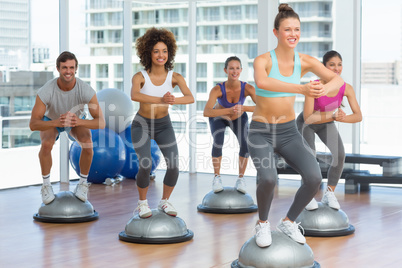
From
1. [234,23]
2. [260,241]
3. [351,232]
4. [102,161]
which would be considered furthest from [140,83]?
[234,23]

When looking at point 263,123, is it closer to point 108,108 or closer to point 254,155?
point 254,155

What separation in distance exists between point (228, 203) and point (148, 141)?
1.35m

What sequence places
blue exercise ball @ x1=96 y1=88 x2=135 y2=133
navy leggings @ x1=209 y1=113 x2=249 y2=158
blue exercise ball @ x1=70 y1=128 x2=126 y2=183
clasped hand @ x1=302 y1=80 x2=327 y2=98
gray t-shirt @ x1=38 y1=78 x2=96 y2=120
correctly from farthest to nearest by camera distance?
blue exercise ball @ x1=96 y1=88 x2=135 y2=133
blue exercise ball @ x1=70 y1=128 x2=126 y2=183
navy leggings @ x1=209 y1=113 x2=249 y2=158
gray t-shirt @ x1=38 y1=78 x2=96 y2=120
clasped hand @ x1=302 y1=80 x2=327 y2=98

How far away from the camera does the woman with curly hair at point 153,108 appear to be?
448cm

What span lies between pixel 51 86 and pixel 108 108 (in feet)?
6.89

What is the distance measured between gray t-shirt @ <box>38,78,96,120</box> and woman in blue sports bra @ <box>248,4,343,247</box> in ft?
6.79

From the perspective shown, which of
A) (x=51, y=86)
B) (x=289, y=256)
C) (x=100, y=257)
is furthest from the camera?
(x=51, y=86)

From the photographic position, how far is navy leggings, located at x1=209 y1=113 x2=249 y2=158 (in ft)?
18.5

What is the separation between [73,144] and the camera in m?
7.18

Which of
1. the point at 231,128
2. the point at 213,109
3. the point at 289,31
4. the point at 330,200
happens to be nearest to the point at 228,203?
the point at 231,128

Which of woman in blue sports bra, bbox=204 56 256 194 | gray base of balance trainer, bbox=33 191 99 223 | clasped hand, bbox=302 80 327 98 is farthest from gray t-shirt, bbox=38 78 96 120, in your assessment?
clasped hand, bbox=302 80 327 98

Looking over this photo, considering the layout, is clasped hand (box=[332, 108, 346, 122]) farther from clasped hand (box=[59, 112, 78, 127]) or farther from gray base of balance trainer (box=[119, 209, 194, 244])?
clasped hand (box=[59, 112, 78, 127])

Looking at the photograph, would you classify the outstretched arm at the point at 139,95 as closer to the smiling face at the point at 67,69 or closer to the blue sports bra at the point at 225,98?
the smiling face at the point at 67,69

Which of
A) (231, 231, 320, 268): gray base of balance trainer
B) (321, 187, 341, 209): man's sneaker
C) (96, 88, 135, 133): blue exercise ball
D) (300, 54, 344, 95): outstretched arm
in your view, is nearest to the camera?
(231, 231, 320, 268): gray base of balance trainer
